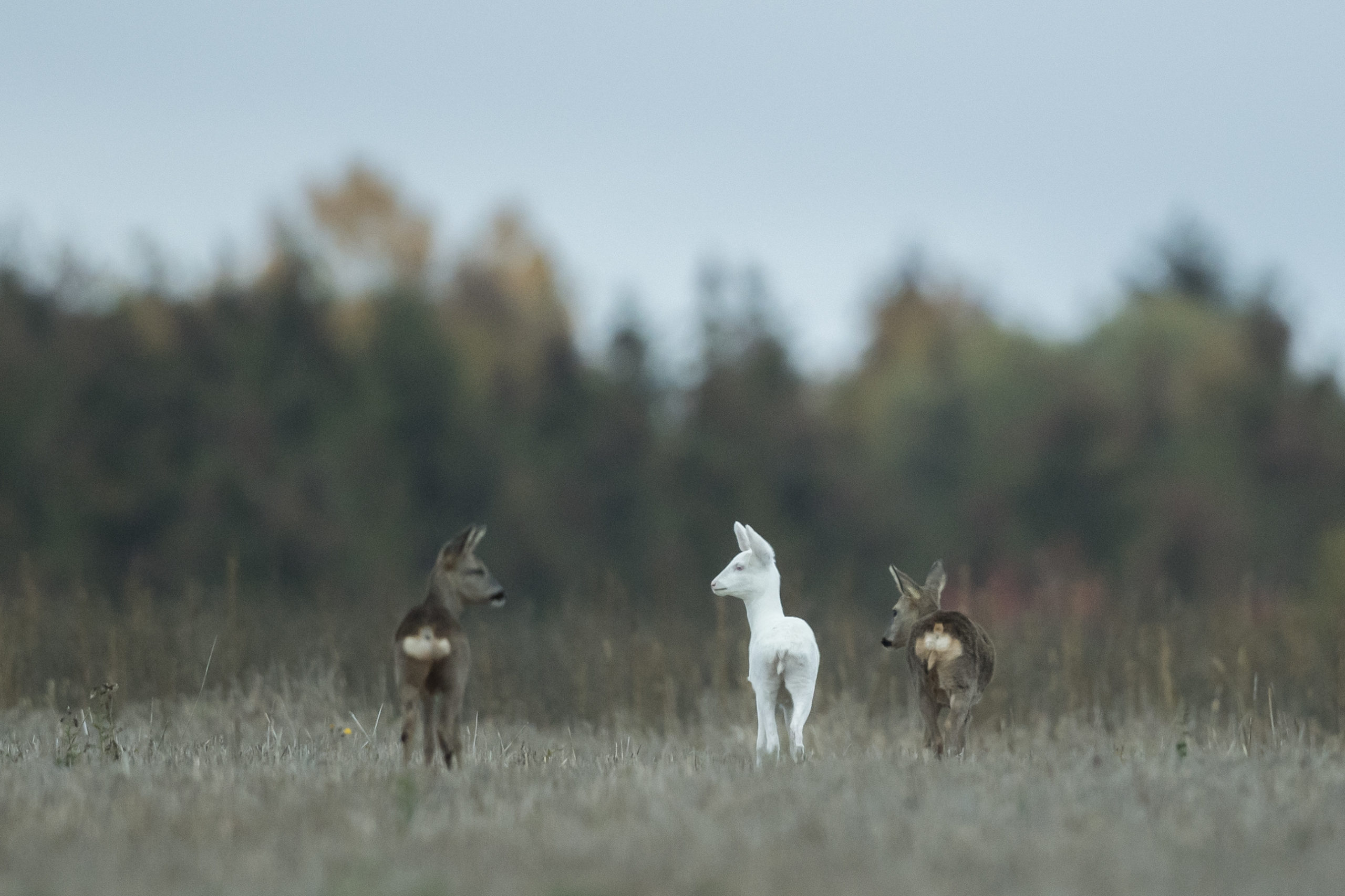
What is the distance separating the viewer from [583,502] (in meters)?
29.8

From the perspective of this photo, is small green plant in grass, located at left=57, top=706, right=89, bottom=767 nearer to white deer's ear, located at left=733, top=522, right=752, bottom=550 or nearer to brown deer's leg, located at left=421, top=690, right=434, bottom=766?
brown deer's leg, located at left=421, top=690, right=434, bottom=766

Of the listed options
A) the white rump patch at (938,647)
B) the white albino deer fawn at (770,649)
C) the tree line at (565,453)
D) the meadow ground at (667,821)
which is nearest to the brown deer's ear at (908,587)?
the white albino deer fawn at (770,649)

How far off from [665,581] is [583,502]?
578 inches

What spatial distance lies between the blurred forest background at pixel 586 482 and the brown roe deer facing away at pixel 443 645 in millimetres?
5392

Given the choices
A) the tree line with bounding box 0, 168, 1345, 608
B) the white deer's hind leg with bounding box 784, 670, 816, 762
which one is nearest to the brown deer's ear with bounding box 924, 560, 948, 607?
the white deer's hind leg with bounding box 784, 670, 816, 762

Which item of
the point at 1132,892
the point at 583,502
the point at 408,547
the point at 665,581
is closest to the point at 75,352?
the point at 408,547

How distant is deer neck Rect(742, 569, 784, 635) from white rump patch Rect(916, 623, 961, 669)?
0.97m

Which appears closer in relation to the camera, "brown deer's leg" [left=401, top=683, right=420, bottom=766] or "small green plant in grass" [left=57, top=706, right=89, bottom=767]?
"brown deer's leg" [left=401, top=683, right=420, bottom=766]

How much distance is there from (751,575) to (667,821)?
11.4 feet

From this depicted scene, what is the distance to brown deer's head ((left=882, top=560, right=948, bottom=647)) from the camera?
9680mm

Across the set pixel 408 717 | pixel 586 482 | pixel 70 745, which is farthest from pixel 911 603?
pixel 586 482

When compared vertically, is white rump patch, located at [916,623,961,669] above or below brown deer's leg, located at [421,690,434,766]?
above

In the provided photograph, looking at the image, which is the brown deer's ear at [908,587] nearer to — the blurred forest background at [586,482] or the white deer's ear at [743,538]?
the white deer's ear at [743,538]

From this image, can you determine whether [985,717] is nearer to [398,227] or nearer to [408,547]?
[408,547]
